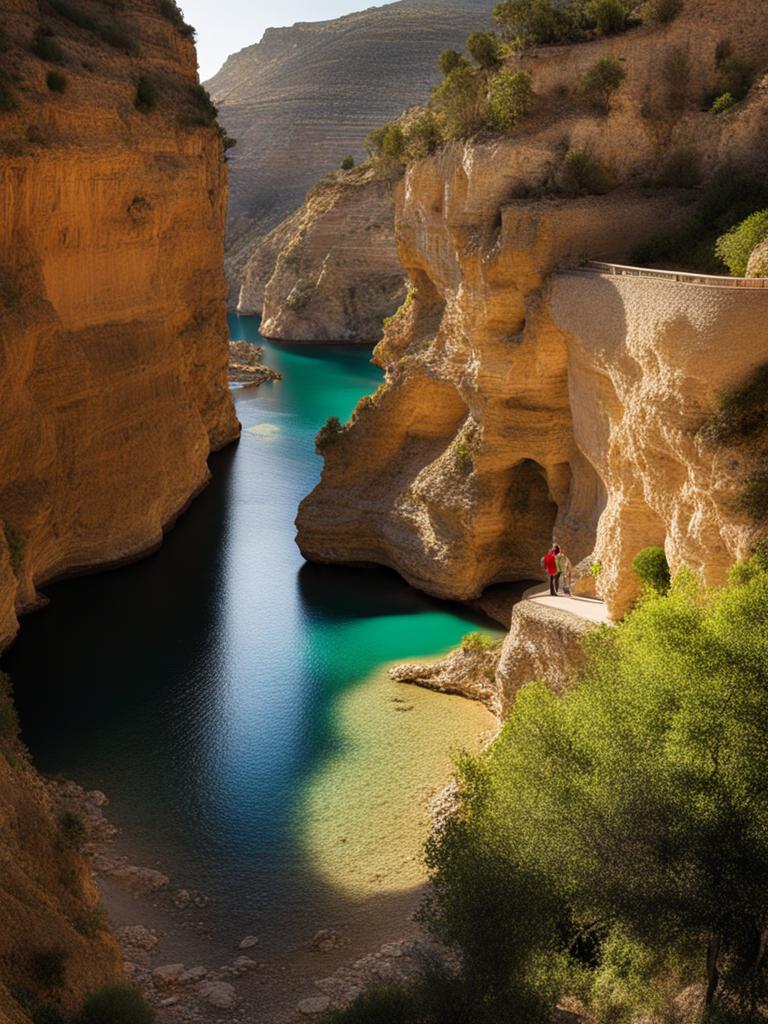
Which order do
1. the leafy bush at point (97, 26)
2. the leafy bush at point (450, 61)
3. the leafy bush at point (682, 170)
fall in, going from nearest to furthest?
the leafy bush at point (682, 170) → the leafy bush at point (450, 61) → the leafy bush at point (97, 26)

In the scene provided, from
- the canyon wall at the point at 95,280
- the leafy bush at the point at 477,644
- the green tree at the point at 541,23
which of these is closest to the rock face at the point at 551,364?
the green tree at the point at 541,23

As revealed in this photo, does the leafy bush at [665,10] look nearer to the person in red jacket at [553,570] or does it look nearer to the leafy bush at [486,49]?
the leafy bush at [486,49]

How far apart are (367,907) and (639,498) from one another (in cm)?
691

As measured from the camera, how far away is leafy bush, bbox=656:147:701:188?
19.1 m

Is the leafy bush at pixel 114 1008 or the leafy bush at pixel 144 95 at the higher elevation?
the leafy bush at pixel 144 95

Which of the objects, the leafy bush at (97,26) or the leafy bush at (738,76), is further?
the leafy bush at (97,26)

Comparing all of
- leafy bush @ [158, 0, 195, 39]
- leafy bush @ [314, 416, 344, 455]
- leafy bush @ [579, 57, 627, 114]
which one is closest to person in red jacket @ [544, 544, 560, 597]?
leafy bush @ [579, 57, 627, 114]

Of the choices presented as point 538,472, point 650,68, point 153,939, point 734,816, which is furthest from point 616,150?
point 153,939

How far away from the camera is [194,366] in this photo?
34.3 m

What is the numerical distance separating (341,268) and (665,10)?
37786mm

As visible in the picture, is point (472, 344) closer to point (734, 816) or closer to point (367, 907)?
point (367, 907)

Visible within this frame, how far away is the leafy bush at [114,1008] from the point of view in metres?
8.80

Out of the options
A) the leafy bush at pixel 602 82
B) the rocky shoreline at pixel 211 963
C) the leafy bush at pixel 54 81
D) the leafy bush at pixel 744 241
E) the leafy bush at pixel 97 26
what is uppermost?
the leafy bush at pixel 97 26

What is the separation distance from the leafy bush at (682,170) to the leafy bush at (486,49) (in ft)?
14.7
